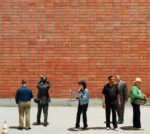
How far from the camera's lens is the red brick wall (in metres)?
23.7

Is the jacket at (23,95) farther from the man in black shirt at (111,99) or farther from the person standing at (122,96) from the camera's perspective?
the person standing at (122,96)

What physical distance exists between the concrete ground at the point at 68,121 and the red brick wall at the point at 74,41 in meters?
1.64

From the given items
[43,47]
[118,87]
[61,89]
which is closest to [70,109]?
[61,89]

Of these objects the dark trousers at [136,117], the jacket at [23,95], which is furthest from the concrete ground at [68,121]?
the jacket at [23,95]

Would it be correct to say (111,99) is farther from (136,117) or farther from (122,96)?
(122,96)

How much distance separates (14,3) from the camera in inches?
933

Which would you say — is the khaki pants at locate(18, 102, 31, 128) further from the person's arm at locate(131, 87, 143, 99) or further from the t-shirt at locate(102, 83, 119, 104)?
the person's arm at locate(131, 87, 143, 99)

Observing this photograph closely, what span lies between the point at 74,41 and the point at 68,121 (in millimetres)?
5711

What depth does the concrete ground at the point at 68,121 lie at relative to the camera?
16.6m

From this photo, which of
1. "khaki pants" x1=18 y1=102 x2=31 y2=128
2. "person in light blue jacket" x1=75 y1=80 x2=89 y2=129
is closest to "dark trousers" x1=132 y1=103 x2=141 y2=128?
"person in light blue jacket" x1=75 y1=80 x2=89 y2=129

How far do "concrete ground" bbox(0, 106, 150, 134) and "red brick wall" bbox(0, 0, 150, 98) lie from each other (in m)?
1.64

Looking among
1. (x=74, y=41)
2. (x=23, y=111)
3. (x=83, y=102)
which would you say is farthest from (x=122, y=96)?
(x=74, y=41)

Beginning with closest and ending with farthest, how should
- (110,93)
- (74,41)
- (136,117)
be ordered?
(110,93) < (136,117) < (74,41)

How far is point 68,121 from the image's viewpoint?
61.7ft
